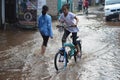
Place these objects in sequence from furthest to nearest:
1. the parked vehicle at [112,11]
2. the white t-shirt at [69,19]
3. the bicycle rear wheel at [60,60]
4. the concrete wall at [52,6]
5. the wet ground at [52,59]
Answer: the concrete wall at [52,6] < the parked vehicle at [112,11] < the white t-shirt at [69,19] < the bicycle rear wheel at [60,60] < the wet ground at [52,59]

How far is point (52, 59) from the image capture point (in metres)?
12.0

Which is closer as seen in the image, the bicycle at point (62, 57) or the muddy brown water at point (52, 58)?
the muddy brown water at point (52, 58)

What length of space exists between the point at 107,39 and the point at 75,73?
6.95m

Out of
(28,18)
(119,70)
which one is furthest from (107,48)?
(28,18)

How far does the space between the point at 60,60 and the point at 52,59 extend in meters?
1.81

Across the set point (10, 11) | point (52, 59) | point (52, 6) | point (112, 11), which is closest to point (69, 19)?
point (52, 59)

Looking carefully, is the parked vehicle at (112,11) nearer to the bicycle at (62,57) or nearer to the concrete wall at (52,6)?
the concrete wall at (52,6)

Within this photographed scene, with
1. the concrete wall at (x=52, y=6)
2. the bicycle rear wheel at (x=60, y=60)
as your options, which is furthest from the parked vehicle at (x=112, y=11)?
the bicycle rear wheel at (x=60, y=60)

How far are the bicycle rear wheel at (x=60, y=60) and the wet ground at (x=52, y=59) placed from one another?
17cm

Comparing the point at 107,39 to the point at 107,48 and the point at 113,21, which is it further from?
the point at 113,21

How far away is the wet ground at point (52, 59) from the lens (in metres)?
9.73

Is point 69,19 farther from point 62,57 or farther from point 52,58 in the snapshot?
point 52,58

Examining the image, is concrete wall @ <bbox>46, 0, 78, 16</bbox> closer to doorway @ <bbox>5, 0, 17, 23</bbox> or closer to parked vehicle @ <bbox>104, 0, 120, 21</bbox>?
parked vehicle @ <bbox>104, 0, 120, 21</bbox>

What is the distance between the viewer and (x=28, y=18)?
20203 millimetres
